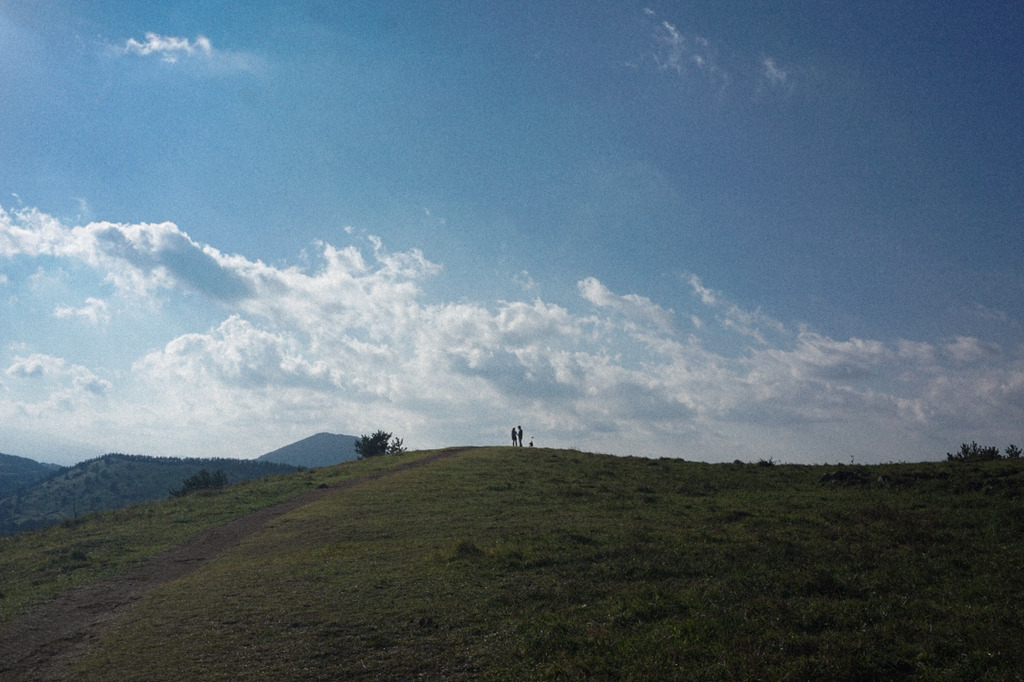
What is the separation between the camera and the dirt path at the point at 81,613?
53.7 feet

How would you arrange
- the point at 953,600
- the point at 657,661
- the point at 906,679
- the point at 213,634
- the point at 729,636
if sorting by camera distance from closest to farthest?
the point at 906,679, the point at 657,661, the point at 729,636, the point at 953,600, the point at 213,634

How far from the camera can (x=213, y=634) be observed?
16.9 m

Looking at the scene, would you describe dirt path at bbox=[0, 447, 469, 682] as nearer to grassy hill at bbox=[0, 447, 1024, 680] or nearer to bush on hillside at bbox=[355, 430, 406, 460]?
grassy hill at bbox=[0, 447, 1024, 680]

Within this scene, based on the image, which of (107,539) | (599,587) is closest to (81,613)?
(107,539)

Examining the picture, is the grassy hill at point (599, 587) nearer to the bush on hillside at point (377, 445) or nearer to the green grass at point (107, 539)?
the green grass at point (107, 539)

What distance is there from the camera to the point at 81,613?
21.1 m

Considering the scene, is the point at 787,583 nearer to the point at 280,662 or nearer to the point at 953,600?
the point at 953,600

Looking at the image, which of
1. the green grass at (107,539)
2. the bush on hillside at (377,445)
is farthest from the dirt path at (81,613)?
the bush on hillside at (377,445)

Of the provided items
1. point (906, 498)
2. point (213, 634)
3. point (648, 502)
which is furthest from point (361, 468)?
point (906, 498)

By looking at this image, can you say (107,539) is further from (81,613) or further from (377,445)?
(377,445)

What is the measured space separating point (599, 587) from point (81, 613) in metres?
19.3

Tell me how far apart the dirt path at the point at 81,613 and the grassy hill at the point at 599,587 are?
0.90 meters

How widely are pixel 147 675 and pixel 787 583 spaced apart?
60.0ft

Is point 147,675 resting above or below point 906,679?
below
